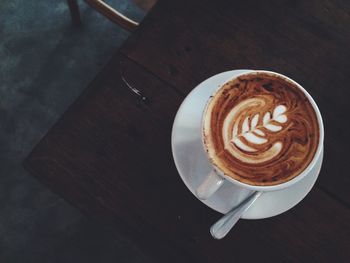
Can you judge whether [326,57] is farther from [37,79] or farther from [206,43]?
[37,79]

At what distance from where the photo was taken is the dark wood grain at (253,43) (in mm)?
1034

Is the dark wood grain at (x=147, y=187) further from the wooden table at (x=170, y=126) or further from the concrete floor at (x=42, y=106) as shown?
the concrete floor at (x=42, y=106)

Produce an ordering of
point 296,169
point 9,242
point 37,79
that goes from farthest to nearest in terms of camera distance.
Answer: point 37,79 → point 9,242 → point 296,169

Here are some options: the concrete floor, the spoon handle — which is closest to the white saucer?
the spoon handle

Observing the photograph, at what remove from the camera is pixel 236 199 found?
945mm

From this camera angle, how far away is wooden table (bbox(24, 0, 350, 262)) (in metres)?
0.99

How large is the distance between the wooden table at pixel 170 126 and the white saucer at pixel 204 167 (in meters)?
0.05

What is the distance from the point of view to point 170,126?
40.4 inches

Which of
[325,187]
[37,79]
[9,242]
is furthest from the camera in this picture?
[37,79]

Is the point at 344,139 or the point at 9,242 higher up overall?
the point at 344,139

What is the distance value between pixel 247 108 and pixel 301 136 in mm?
114

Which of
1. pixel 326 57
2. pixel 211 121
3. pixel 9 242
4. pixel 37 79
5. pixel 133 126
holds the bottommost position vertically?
pixel 9 242

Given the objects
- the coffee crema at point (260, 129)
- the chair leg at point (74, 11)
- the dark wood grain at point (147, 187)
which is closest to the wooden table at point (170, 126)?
the dark wood grain at point (147, 187)

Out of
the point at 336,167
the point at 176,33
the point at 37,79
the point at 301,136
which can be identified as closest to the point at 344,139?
the point at 336,167
